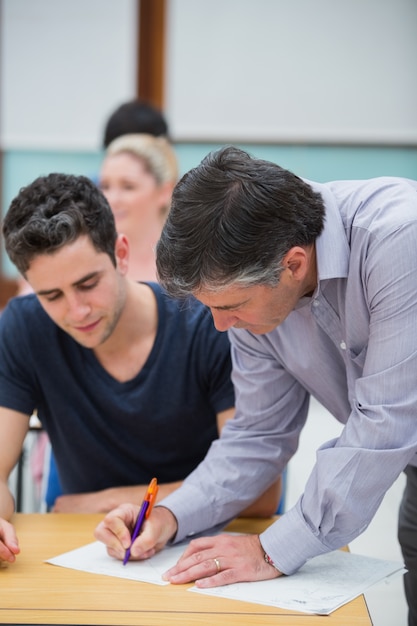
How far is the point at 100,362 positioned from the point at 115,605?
745 millimetres

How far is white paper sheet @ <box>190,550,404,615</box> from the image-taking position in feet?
4.48

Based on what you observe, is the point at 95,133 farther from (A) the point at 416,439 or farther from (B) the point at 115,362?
(A) the point at 416,439

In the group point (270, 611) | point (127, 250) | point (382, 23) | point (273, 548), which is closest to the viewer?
point (270, 611)

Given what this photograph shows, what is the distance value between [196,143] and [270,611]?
12.3 feet

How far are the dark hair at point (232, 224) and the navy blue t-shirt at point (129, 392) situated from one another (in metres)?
0.55

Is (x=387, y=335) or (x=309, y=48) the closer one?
(x=387, y=335)

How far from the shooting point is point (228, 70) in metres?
4.71

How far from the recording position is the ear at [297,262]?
1.42 m

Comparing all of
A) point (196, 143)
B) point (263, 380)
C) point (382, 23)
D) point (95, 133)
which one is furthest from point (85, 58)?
point (263, 380)

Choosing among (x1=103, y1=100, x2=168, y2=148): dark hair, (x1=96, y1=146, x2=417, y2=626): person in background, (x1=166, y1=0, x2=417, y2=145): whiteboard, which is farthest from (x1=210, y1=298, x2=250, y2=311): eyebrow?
(x1=166, y1=0, x2=417, y2=145): whiteboard

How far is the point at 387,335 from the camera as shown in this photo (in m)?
1.38

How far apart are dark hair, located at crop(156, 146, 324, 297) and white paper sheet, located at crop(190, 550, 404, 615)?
495mm

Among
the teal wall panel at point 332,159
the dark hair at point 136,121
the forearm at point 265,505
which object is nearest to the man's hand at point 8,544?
the forearm at point 265,505

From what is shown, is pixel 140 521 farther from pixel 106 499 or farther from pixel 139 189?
pixel 139 189
